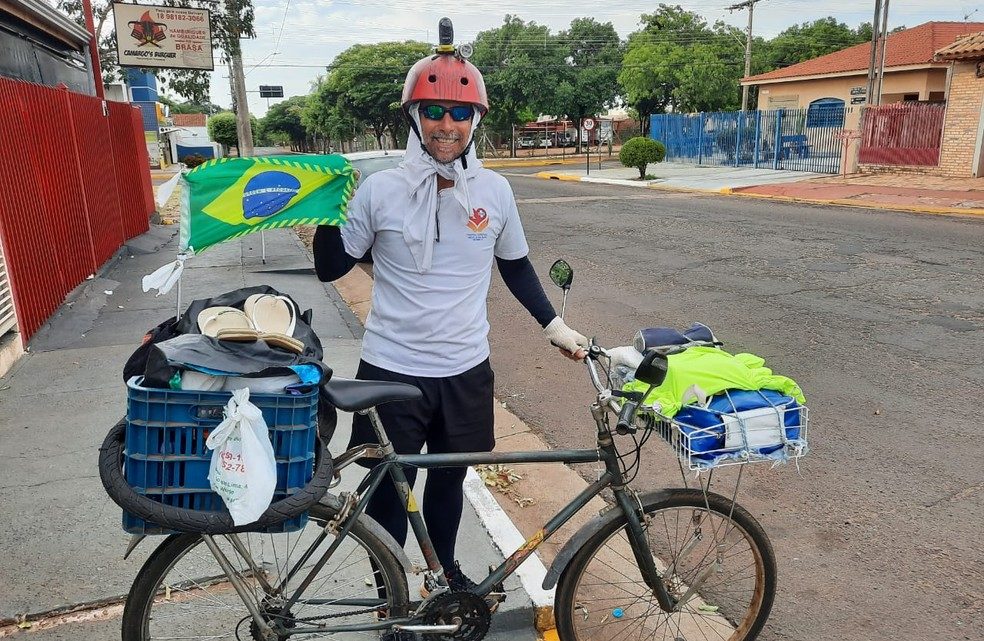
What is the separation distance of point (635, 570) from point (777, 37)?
196 ft

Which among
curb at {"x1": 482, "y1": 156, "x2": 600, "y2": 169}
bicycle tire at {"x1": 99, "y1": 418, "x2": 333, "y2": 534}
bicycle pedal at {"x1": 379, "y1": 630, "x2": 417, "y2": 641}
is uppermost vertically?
bicycle tire at {"x1": 99, "y1": 418, "x2": 333, "y2": 534}

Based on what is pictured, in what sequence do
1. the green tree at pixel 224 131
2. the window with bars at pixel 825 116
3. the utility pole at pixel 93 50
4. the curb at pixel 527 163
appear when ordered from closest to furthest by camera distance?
the utility pole at pixel 93 50
the window with bars at pixel 825 116
the curb at pixel 527 163
the green tree at pixel 224 131

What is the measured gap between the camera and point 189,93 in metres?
30.9

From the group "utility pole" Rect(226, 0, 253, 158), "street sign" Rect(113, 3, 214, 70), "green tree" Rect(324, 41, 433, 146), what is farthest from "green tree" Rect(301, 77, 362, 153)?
"street sign" Rect(113, 3, 214, 70)

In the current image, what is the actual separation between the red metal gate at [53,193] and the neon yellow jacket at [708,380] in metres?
5.65

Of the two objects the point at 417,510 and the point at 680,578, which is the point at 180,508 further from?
the point at 680,578

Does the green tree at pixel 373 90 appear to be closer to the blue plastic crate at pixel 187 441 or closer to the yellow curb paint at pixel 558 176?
the yellow curb paint at pixel 558 176

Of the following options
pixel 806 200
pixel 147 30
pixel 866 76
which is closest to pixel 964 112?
pixel 806 200

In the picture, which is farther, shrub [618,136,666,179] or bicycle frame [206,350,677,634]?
shrub [618,136,666,179]

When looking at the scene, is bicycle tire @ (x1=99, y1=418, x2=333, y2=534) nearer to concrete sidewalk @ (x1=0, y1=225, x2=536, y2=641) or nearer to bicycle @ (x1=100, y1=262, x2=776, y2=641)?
bicycle @ (x1=100, y1=262, x2=776, y2=641)

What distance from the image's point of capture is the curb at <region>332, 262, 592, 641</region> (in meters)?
2.86

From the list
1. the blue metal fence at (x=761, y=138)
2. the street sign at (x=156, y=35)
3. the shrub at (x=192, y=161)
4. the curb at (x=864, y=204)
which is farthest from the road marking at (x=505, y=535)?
the blue metal fence at (x=761, y=138)

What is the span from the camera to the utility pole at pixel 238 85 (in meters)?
24.1

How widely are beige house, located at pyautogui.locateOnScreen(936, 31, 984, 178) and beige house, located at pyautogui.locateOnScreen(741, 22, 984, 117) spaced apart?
5018 mm
